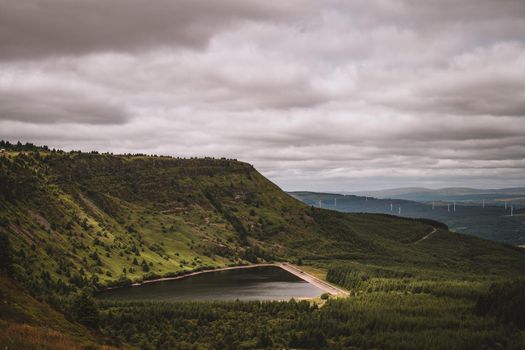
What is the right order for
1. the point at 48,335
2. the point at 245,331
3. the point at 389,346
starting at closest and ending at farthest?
the point at 48,335, the point at 389,346, the point at 245,331

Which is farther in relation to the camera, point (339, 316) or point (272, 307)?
point (272, 307)

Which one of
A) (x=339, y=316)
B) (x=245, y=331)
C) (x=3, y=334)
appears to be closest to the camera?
(x=3, y=334)

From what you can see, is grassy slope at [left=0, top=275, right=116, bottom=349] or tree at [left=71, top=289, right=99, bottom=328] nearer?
grassy slope at [left=0, top=275, right=116, bottom=349]

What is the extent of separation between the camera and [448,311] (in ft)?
554

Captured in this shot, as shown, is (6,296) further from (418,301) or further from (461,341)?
(418,301)

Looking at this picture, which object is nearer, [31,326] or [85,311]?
[31,326]

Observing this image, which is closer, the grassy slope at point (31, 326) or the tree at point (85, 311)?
the grassy slope at point (31, 326)

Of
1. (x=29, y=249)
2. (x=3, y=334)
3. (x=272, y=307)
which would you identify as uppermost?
(x=3, y=334)

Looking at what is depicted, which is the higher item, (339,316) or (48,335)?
(48,335)

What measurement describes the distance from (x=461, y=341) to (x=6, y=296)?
356 feet

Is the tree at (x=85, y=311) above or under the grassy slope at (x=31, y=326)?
under

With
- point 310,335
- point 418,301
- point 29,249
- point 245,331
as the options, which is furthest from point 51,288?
point 418,301

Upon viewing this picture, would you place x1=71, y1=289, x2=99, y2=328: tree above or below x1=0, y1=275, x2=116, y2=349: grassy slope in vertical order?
below

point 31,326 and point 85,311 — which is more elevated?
point 31,326
